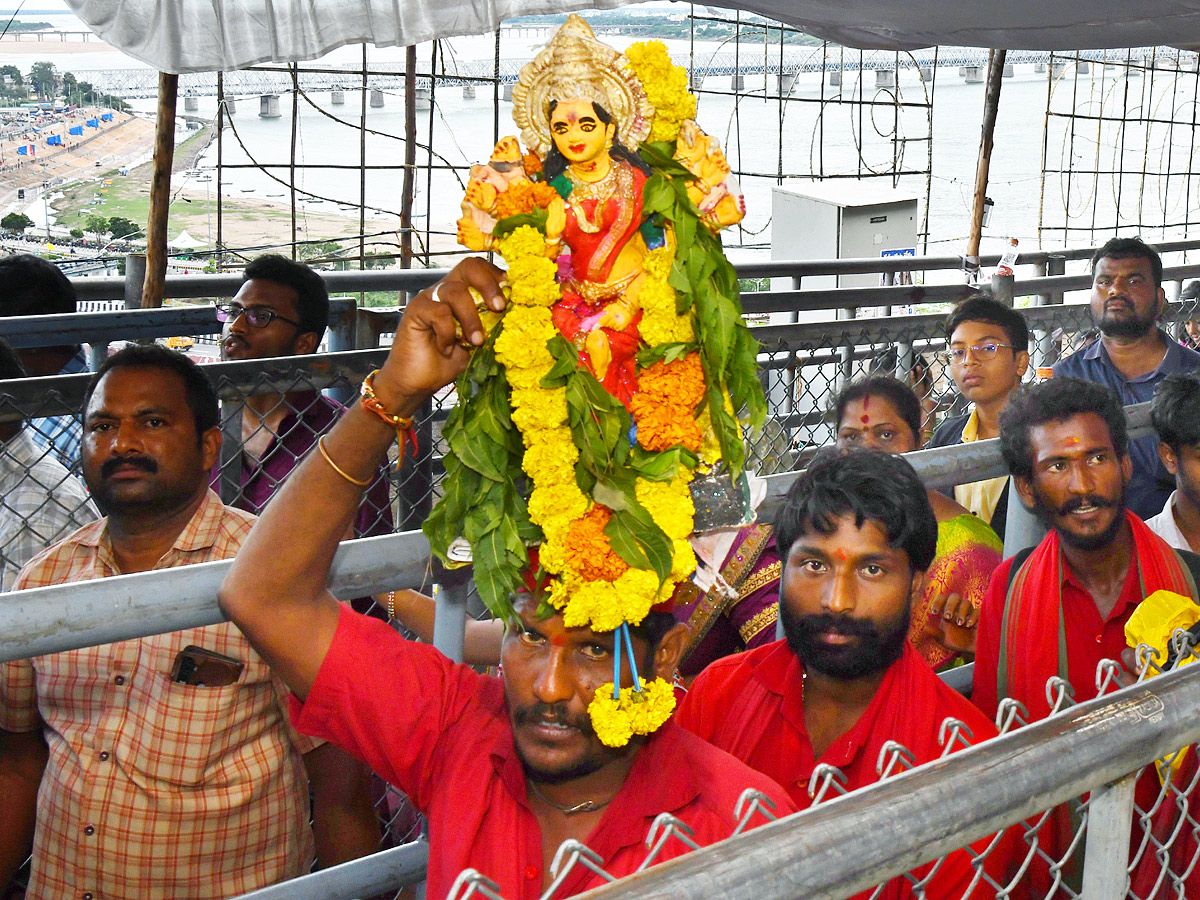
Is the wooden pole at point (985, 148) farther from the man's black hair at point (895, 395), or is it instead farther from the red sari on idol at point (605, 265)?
the red sari on idol at point (605, 265)

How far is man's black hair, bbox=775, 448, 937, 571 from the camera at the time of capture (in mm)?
2090

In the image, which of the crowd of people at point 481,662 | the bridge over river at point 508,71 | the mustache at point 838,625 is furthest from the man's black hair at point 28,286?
the bridge over river at point 508,71

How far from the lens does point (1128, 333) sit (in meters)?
4.77

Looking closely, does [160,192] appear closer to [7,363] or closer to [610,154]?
[7,363]

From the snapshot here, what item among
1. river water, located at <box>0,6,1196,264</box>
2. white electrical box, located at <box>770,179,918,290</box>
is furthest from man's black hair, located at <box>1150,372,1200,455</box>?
river water, located at <box>0,6,1196,264</box>

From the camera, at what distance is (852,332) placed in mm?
4148

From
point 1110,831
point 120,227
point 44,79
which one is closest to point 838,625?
Result: point 1110,831

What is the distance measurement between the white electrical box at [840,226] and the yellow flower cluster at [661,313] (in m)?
7.53

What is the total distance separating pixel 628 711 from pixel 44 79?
20601 mm

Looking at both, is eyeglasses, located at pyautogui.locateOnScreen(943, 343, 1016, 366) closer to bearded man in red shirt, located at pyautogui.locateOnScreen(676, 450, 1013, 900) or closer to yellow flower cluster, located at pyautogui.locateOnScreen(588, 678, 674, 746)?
bearded man in red shirt, located at pyautogui.locateOnScreen(676, 450, 1013, 900)

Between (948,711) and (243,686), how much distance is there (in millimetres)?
1254

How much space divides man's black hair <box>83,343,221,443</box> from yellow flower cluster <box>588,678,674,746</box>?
1285 millimetres

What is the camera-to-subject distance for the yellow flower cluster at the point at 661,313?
1.75 metres

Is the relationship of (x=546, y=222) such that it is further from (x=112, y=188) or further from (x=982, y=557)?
(x=112, y=188)
